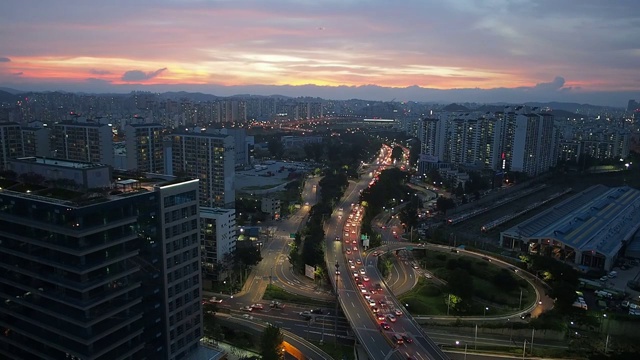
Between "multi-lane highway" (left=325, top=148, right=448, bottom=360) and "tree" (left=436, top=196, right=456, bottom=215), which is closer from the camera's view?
"multi-lane highway" (left=325, top=148, right=448, bottom=360)

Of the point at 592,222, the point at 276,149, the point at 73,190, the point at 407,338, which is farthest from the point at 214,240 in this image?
the point at 276,149

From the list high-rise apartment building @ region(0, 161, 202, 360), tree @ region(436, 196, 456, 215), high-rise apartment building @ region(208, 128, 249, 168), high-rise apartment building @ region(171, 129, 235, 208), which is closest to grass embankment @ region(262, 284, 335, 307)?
high-rise apartment building @ region(0, 161, 202, 360)

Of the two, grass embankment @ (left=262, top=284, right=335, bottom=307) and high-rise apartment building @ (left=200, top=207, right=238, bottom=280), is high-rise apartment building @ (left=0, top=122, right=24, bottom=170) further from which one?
grass embankment @ (left=262, top=284, right=335, bottom=307)

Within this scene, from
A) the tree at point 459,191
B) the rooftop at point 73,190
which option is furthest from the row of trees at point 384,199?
the rooftop at point 73,190

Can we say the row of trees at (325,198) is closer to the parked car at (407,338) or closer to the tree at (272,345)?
the parked car at (407,338)

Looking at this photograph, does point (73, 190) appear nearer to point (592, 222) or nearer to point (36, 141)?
point (36, 141)
